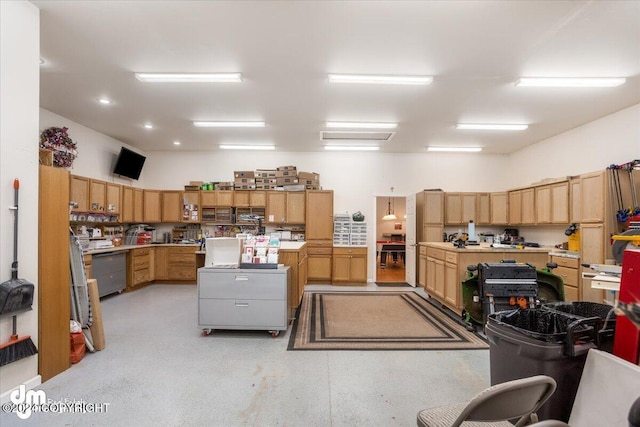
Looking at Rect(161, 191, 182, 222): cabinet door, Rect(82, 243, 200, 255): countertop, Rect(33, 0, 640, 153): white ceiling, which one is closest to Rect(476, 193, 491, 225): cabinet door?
Rect(33, 0, 640, 153): white ceiling

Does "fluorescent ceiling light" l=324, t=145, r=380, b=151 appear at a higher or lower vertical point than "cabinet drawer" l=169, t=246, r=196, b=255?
higher

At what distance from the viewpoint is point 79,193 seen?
493 centimetres

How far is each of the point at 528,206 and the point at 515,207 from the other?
0.41 meters

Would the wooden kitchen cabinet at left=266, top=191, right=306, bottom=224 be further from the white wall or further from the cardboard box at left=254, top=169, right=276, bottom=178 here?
the white wall

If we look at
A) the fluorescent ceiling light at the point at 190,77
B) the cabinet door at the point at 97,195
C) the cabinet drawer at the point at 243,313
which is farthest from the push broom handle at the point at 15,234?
the cabinet door at the point at 97,195

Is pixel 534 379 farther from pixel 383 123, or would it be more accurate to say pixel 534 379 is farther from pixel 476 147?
pixel 476 147

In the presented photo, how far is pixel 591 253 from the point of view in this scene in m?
4.22

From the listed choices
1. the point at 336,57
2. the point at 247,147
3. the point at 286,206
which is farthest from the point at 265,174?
the point at 336,57

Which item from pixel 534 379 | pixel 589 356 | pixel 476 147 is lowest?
pixel 589 356

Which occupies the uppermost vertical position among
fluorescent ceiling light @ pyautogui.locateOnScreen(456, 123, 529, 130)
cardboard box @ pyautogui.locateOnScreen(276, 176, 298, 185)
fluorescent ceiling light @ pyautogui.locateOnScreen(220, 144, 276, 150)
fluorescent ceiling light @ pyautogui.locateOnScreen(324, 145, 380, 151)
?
fluorescent ceiling light @ pyautogui.locateOnScreen(456, 123, 529, 130)

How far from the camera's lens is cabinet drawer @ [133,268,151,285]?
19.2 ft

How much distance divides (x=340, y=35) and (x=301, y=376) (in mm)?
3355

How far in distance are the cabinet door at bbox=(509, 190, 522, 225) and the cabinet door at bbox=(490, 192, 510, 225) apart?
0.08 m

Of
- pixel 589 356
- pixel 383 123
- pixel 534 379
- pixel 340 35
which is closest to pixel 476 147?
pixel 383 123
